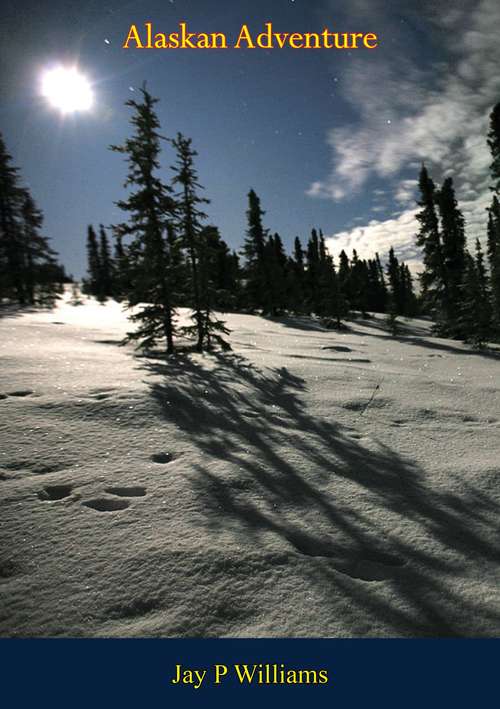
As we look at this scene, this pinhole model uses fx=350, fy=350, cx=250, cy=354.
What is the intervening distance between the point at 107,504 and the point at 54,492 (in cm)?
57

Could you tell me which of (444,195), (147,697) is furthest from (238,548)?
(444,195)

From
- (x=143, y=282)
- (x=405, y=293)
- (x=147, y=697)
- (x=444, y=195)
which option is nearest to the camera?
(x=147, y=697)

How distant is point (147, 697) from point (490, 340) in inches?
880

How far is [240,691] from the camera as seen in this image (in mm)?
2180

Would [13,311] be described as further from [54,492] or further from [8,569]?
[8,569]

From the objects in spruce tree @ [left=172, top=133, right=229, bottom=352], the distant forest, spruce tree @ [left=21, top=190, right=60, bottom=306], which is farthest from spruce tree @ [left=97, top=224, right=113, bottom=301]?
spruce tree @ [left=172, top=133, right=229, bottom=352]

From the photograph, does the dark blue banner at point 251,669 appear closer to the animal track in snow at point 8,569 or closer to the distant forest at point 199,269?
the animal track in snow at point 8,569

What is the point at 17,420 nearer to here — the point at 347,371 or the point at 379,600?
the point at 379,600

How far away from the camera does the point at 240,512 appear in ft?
10.8

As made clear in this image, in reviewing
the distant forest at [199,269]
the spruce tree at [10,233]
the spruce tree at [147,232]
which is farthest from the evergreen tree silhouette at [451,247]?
the spruce tree at [10,233]

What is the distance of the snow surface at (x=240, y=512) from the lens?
7.52 ft

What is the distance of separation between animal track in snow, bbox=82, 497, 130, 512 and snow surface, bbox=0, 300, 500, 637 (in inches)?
0.5

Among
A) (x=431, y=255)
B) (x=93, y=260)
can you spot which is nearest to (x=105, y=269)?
(x=93, y=260)

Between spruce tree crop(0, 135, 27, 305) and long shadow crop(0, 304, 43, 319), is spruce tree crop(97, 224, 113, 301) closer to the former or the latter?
spruce tree crop(0, 135, 27, 305)
